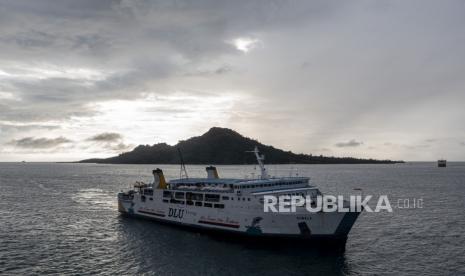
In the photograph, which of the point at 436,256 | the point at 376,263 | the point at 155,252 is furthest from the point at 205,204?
the point at 436,256

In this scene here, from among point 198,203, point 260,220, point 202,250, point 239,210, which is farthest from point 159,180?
point 260,220

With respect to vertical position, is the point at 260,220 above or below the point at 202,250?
above

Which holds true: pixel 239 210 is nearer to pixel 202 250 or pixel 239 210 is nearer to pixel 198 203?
pixel 202 250

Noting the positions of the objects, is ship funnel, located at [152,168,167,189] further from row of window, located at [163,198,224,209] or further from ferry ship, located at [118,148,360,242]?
row of window, located at [163,198,224,209]

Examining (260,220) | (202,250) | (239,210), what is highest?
(239,210)

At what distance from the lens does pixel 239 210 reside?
45750 mm

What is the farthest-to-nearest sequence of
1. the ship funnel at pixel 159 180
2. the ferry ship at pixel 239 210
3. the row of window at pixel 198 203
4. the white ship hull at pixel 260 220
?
1. the ship funnel at pixel 159 180
2. the row of window at pixel 198 203
3. the ferry ship at pixel 239 210
4. the white ship hull at pixel 260 220

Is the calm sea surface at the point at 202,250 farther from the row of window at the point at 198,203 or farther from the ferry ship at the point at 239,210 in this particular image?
the row of window at the point at 198,203

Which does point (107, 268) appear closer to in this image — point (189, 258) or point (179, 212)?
point (189, 258)

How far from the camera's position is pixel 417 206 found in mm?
76000

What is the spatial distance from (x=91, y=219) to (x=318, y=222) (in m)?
38.7

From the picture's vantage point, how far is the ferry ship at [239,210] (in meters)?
41.5

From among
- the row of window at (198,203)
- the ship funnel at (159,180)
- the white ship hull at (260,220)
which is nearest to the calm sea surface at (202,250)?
the white ship hull at (260,220)

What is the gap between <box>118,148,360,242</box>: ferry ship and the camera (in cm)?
4150
